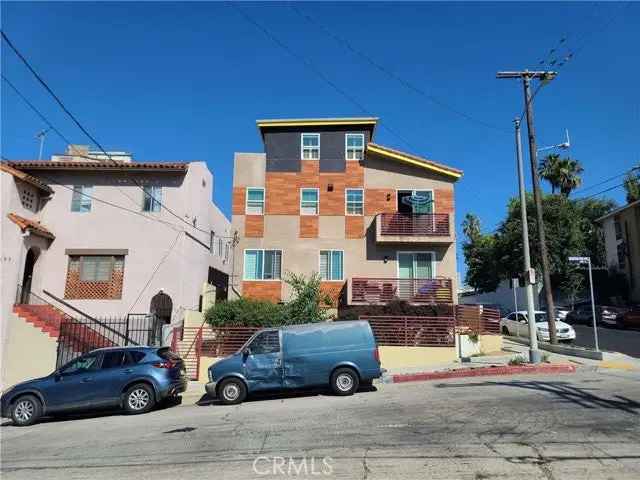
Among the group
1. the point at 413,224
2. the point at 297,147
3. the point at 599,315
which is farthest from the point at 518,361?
the point at 599,315

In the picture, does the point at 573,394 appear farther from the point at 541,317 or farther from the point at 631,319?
the point at 631,319

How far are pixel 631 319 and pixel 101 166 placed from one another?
31.2 meters

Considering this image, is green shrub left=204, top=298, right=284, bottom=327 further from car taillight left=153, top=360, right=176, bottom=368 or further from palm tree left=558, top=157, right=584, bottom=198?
palm tree left=558, top=157, right=584, bottom=198

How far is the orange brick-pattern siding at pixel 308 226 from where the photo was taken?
2427cm

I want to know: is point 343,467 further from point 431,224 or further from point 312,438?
point 431,224

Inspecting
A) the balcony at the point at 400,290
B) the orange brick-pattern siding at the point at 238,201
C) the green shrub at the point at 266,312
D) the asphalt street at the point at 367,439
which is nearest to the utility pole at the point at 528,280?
the asphalt street at the point at 367,439

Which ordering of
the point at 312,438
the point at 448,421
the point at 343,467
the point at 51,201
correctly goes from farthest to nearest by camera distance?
the point at 51,201
the point at 448,421
the point at 312,438
the point at 343,467

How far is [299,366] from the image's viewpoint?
1273cm

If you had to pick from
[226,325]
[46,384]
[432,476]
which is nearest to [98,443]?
[46,384]

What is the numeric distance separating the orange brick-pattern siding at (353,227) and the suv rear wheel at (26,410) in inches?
597

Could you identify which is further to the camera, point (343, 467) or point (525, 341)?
point (525, 341)

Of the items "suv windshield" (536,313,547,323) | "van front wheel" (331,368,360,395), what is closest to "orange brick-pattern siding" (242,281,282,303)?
"van front wheel" (331,368,360,395)

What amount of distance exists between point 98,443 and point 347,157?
18.9m

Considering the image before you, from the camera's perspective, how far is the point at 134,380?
12242 millimetres
